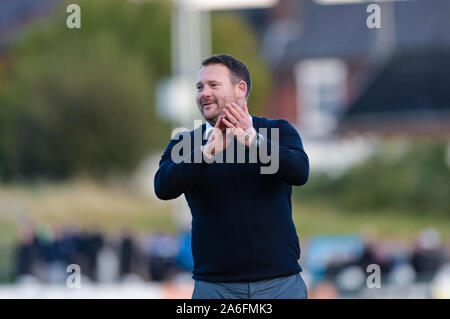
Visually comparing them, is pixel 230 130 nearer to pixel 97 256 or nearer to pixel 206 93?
pixel 206 93

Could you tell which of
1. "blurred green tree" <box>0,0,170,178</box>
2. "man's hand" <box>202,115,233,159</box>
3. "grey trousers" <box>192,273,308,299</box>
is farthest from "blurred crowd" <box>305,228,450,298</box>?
"blurred green tree" <box>0,0,170,178</box>

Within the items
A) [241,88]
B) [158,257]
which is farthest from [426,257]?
[241,88]

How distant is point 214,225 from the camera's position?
4773mm

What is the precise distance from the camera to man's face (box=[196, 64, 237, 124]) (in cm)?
479

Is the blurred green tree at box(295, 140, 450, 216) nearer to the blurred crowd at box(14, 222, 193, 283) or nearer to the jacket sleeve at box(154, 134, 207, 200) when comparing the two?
the blurred crowd at box(14, 222, 193, 283)

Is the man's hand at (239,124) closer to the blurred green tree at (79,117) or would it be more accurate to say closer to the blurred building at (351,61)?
the blurred green tree at (79,117)

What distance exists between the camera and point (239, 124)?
4605 millimetres

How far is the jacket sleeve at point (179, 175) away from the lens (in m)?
4.68

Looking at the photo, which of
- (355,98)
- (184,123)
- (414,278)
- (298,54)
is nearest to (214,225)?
(414,278)

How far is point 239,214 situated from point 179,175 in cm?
33

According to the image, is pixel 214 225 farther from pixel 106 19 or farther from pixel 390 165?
pixel 106 19

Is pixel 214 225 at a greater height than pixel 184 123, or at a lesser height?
lesser

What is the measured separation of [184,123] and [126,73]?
16.1 ft

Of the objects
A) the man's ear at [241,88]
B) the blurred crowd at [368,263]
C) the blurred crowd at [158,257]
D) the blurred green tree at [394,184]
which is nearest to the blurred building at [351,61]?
the blurred green tree at [394,184]
